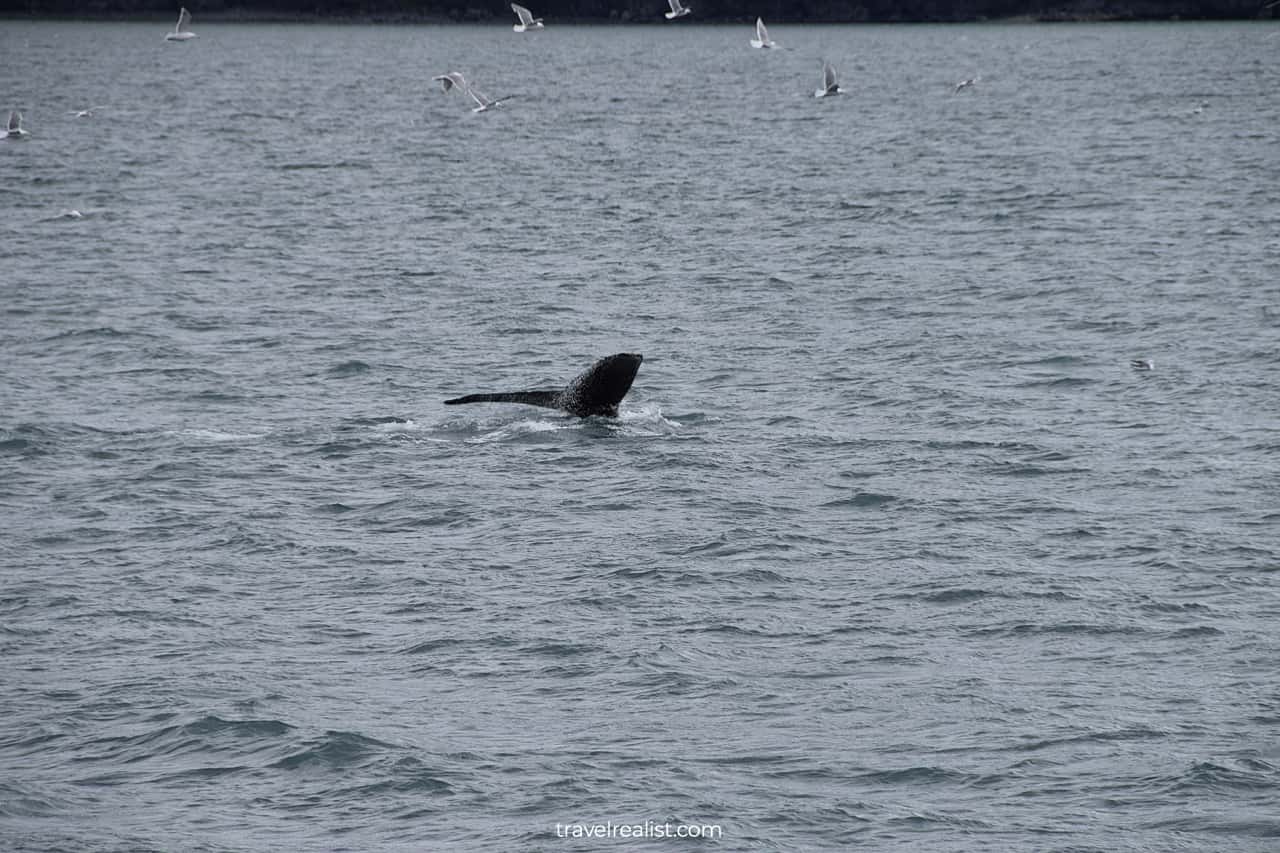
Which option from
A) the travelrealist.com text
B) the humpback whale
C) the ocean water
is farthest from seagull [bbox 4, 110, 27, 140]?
the travelrealist.com text

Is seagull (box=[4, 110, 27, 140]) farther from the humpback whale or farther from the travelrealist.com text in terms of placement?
the travelrealist.com text

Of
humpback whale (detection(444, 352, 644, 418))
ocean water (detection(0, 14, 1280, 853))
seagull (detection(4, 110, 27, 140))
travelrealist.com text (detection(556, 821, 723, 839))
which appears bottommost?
travelrealist.com text (detection(556, 821, 723, 839))

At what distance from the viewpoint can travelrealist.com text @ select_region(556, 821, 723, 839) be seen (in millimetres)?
13477

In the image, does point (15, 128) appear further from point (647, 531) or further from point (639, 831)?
point (639, 831)

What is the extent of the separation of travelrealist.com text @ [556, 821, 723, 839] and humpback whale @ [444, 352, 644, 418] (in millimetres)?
12375

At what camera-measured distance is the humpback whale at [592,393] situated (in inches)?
1008

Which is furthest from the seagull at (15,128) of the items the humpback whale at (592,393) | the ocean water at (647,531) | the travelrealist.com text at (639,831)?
the travelrealist.com text at (639,831)

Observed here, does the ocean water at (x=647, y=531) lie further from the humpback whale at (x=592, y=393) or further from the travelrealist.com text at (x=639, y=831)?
the humpback whale at (x=592, y=393)

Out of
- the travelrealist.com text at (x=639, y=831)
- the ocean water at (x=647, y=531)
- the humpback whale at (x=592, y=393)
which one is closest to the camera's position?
the travelrealist.com text at (x=639, y=831)

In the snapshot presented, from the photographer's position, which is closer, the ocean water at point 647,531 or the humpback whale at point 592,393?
the ocean water at point 647,531

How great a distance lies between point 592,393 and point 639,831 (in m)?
13.1

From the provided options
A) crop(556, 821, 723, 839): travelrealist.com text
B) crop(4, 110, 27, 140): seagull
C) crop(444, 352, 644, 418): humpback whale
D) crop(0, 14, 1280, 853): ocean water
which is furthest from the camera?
crop(4, 110, 27, 140): seagull

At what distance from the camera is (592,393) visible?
86.1 feet

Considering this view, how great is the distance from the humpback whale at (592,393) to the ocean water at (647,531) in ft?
1.24
